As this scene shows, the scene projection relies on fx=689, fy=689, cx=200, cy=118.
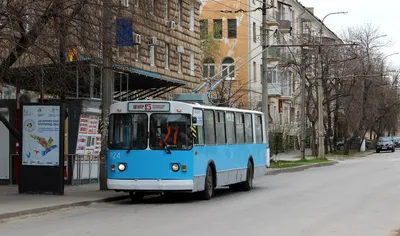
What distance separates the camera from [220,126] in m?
20.4

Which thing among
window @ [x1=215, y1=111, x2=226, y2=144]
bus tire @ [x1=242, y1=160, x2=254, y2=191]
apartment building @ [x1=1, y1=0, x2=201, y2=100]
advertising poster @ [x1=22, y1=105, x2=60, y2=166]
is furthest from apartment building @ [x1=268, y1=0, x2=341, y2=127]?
advertising poster @ [x1=22, y1=105, x2=60, y2=166]

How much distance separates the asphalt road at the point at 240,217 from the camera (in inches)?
490

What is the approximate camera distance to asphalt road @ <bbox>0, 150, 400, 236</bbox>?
490 inches

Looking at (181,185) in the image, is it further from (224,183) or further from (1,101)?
(1,101)

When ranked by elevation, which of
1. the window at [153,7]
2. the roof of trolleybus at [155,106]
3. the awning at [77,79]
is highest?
the window at [153,7]

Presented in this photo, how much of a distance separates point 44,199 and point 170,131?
3.79 meters

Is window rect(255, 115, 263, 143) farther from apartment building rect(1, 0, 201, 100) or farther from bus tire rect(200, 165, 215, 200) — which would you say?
bus tire rect(200, 165, 215, 200)

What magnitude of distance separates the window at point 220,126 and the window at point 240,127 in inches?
56.9

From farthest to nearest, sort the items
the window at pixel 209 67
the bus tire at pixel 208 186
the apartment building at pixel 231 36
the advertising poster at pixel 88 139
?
the window at pixel 209 67 → the apartment building at pixel 231 36 → the advertising poster at pixel 88 139 → the bus tire at pixel 208 186

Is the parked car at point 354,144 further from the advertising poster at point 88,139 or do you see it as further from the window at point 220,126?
the window at point 220,126

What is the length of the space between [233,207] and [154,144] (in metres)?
2.74

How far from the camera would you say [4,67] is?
16922 millimetres

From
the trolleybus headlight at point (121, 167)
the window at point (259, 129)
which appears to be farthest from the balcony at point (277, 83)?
the trolleybus headlight at point (121, 167)

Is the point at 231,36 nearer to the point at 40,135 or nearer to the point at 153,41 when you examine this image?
the point at 153,41
